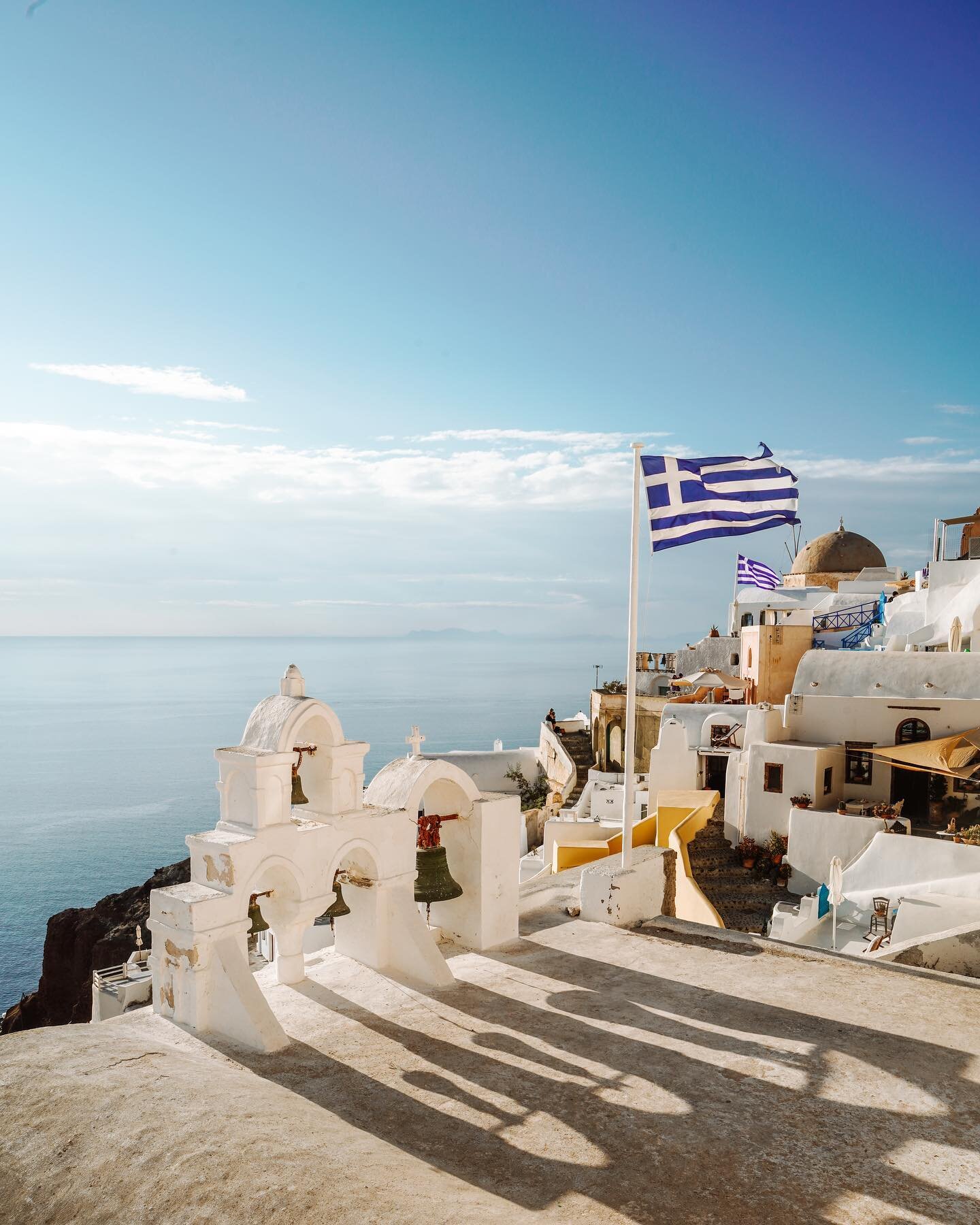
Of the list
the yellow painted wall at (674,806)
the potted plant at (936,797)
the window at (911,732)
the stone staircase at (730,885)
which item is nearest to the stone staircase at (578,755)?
the yellow painted wall at (674,806)

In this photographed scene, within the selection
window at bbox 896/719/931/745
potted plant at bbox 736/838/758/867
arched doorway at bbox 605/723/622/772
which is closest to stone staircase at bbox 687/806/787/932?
potted plant at bbox 736/838/758/867

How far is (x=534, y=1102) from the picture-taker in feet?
19.2

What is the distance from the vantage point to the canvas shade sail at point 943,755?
61.5 ft

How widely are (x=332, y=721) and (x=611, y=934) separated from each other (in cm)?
426

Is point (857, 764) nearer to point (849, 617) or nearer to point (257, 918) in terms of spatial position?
point (849, 617)

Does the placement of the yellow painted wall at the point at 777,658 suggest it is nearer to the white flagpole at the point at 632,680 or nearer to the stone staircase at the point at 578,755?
the stone staircase at the point at 578,755

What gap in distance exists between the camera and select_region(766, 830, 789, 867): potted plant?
2088 cm

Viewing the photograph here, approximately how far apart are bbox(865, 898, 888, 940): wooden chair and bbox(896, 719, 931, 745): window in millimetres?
6955

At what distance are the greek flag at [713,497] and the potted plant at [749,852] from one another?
12.4 metres

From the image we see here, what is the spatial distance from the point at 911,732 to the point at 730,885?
6.34 m

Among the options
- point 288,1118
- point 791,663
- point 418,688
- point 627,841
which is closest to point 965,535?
point 791,663

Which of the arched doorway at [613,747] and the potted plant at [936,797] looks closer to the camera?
the potted plant at [936,797]

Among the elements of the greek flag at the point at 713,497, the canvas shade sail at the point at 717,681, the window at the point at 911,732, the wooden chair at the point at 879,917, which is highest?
the greek flag at the point at 713,497

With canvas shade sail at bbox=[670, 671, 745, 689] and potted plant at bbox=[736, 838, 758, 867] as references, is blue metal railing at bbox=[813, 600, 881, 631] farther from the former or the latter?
potted plant at bbox=[736, 838, 758, 867]
